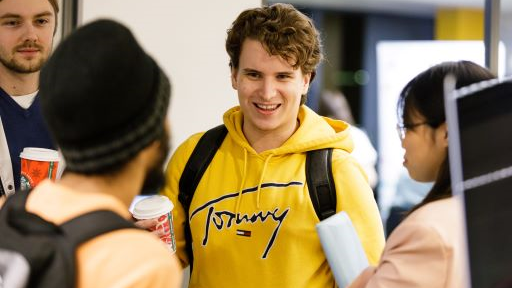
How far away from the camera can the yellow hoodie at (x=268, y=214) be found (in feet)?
8.13

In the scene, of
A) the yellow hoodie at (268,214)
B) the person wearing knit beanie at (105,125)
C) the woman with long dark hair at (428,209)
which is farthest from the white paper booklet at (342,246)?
the person wearing knit beanie at (105,125)

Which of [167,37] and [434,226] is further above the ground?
[167,37]

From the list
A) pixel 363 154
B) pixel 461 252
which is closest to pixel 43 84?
pixel 461 252

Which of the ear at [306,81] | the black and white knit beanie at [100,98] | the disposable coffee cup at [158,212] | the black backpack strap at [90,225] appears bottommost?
the disposable coffee cup at [158,212]

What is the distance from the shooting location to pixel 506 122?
1.39 m

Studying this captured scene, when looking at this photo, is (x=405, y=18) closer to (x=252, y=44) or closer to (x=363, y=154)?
(x=363, y=154)

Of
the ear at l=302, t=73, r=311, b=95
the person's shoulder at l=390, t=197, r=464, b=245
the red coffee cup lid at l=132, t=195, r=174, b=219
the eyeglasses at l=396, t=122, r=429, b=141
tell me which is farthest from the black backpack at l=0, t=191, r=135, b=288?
the ear at l=302, t=73, r=311, b=95

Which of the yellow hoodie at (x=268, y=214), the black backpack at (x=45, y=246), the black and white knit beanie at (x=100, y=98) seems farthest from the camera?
the yellow hoodie at (x=268, y=214)

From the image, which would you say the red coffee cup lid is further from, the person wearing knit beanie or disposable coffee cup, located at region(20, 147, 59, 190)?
the person wearing knit beanie

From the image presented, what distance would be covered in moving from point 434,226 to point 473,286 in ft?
1.26

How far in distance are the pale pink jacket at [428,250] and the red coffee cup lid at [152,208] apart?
2.23 ft

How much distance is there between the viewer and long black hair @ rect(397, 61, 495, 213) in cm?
185

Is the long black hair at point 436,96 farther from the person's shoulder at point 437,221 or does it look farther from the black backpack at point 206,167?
the black backpack at point 206,167

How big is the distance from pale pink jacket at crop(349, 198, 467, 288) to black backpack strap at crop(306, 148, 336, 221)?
0.63 metres
